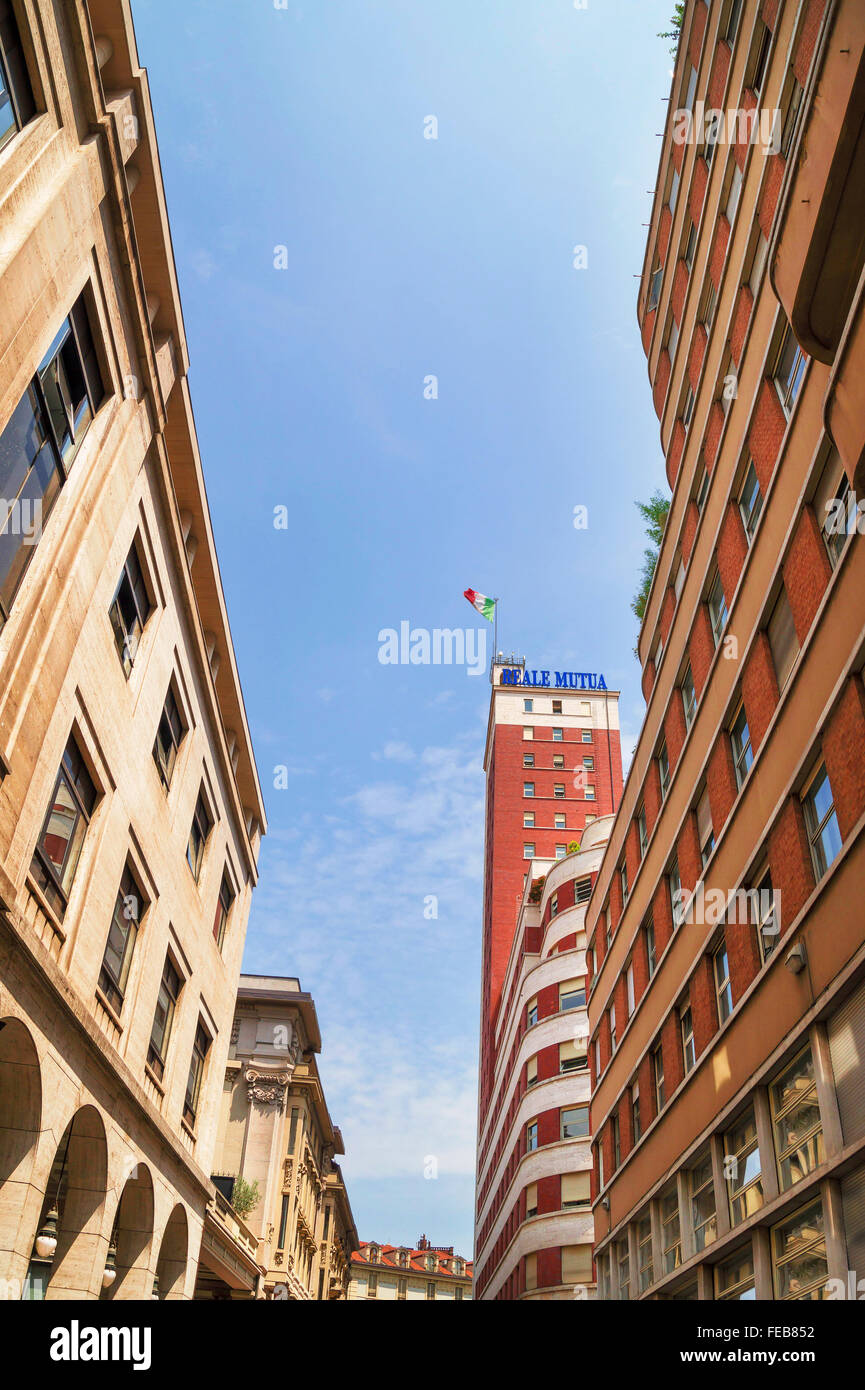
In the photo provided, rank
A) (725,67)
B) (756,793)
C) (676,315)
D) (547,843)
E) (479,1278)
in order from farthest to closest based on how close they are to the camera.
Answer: (547,843) → (479,1278) → (676,315) → (725,67) → (756,793)

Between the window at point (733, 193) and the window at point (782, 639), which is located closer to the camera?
the window at point (782, 639)

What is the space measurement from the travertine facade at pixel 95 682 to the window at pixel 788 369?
11096mm

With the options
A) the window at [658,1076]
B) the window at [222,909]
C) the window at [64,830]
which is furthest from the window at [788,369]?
the window at [222,909]

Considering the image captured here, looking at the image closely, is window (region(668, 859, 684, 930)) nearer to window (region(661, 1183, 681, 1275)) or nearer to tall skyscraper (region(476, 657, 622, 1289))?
window (region(661, 1183, 681, 1275))

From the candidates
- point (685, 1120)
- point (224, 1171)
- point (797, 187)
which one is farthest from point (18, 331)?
point (224, 1171)

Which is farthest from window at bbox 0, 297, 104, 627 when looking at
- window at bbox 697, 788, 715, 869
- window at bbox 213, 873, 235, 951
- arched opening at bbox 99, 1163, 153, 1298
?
window at bbox 213, 873, 235, 951

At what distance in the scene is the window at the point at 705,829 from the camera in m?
19.6

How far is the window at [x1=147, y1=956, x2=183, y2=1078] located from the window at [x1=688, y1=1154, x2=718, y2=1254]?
11333 mm

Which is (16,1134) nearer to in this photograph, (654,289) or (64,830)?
(64,830)

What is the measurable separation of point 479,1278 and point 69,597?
6923 centimetres

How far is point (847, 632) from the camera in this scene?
12578 millimetres

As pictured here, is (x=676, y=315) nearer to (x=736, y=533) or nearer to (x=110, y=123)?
(x=736, y=533)

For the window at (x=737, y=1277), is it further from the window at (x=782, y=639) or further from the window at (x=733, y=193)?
the window at (x=733, y=193)

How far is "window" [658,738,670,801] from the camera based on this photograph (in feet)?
78.7
